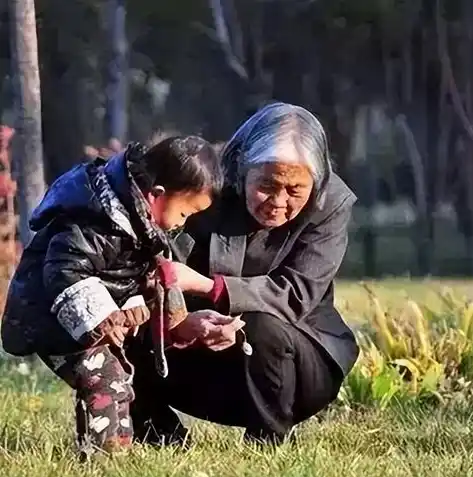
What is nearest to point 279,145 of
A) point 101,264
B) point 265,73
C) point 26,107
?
point 101,264

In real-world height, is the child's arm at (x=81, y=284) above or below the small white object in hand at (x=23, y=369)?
above

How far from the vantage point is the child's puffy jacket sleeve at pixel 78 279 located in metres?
3.53

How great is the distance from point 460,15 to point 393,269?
6753 millimetres

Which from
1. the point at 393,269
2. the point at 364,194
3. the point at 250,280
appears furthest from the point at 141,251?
the point at 364,194

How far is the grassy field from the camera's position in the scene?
3.68 meters

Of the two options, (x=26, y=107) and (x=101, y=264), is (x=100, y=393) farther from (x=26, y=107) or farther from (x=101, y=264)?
(x=26, y=107)

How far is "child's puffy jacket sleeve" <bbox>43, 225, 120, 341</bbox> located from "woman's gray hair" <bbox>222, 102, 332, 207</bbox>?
624 millimetres

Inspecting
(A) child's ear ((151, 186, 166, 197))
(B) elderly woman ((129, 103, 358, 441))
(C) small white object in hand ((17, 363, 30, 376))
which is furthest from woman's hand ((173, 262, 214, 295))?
(C) small white object in hand ((17, 363, 30, 376))

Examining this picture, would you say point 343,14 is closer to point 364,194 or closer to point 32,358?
point 364,194

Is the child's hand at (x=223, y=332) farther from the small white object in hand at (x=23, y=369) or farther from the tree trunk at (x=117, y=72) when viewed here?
the tree trunk at (x=117, y=72)

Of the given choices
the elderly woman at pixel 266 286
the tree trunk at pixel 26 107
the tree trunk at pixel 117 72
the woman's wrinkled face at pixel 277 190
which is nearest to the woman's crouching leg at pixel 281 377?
the elderly woman at pixel 266 286

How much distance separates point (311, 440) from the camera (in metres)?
4.28

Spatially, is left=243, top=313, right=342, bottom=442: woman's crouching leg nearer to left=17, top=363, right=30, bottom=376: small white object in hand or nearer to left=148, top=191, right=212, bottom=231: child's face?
left=148, top=191, right=212, bottom=231: child's face

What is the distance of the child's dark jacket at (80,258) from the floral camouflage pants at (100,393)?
67 mm
